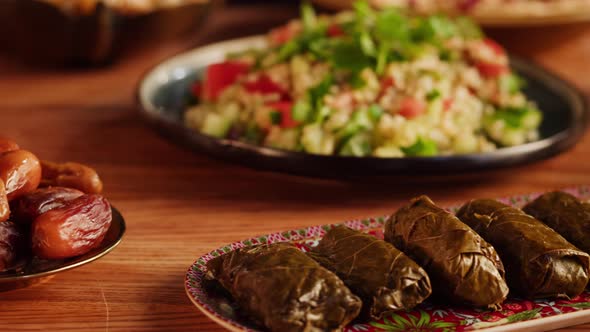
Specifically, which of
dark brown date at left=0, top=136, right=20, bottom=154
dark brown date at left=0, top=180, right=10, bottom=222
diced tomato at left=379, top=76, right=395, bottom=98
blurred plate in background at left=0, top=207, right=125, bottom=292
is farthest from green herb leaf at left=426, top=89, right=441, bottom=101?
dark brown date at left=0, top=180, right=10, bottom=222

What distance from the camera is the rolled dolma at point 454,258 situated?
5.49ft

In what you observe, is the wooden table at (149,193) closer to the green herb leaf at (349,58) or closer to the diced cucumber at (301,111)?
the diced cucumber at (301,111)

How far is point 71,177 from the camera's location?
1.94 m

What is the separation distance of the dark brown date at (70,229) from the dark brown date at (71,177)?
18cm

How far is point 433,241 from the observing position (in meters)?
1.77

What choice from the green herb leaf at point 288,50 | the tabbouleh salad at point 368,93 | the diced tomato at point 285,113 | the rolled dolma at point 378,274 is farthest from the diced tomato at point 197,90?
the rolled dolma at point 378,274

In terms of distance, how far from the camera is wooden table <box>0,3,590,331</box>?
179 cm

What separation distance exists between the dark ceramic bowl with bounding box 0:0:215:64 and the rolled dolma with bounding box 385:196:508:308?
2.18 m

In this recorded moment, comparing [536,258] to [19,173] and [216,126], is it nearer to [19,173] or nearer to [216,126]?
[19,173]

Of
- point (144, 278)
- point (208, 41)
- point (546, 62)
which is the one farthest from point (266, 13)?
point (144, 278)

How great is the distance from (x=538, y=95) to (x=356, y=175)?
1268mm

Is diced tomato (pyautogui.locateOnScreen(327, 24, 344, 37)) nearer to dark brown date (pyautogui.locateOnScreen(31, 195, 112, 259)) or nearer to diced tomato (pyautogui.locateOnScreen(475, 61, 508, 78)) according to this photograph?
diced tomato (pyautogui.locateOnScreen(475, 61, 508, 78))

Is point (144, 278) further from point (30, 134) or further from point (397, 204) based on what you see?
point (30, 134)

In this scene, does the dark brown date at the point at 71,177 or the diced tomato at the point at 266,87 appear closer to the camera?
the dark brown date at the point at 71,177
